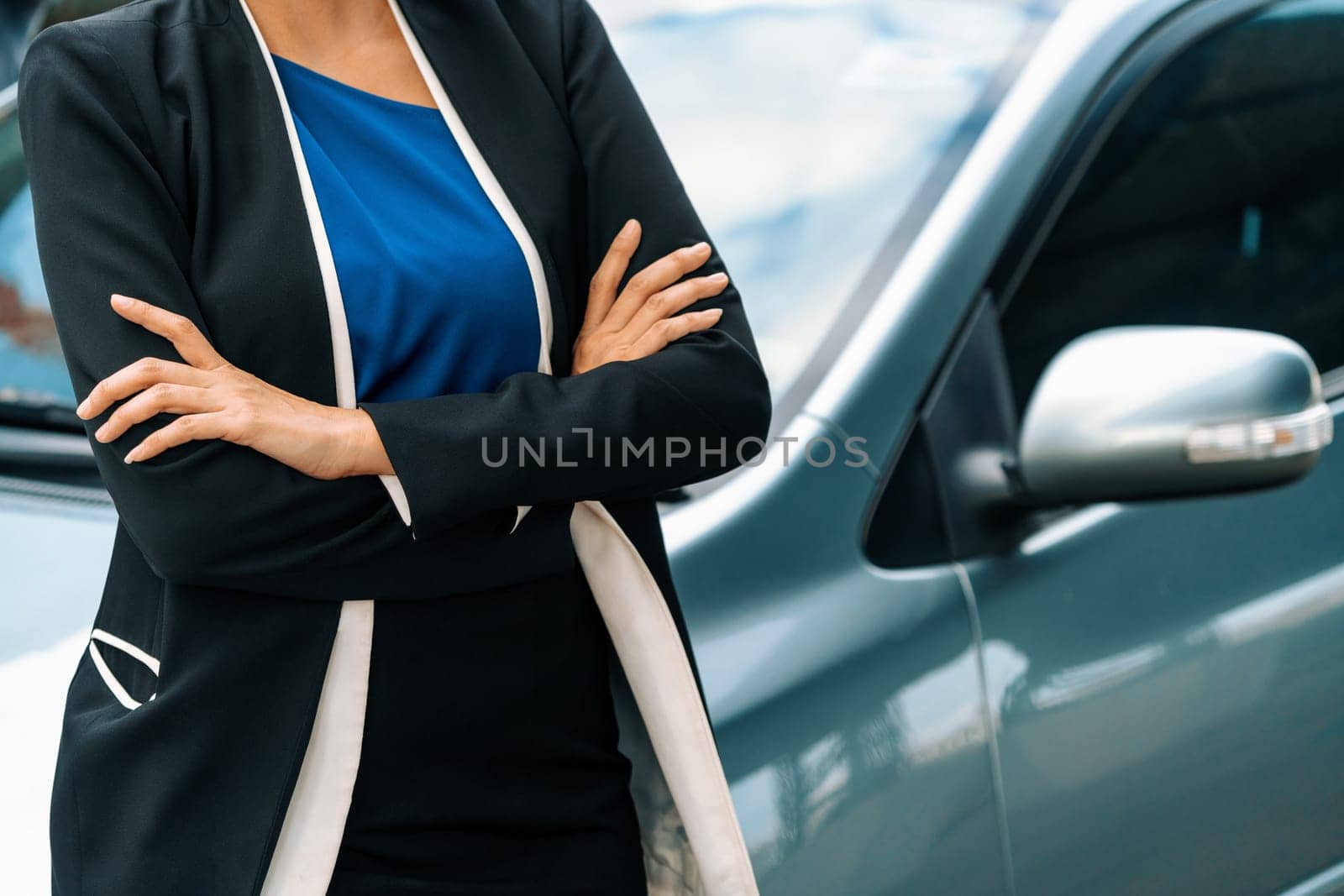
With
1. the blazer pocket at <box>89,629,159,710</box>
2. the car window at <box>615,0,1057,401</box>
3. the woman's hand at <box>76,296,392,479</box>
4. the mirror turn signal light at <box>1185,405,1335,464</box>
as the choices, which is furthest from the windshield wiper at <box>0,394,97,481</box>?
the mirror turn signal light at <box>1185,405,1335,464</box>

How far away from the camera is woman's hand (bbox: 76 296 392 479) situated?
3.81 feet

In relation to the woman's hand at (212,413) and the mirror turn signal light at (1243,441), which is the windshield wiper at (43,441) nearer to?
the woman's hand at (212,413)

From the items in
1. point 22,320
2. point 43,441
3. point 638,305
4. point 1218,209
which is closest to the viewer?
point 638,305

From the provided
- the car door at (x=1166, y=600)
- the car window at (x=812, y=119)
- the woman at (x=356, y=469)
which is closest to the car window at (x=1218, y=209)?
the car door at (x=1166, y=600)

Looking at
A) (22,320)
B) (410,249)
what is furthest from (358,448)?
(22,320)

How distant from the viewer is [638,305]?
1.37 m

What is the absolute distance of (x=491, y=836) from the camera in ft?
4.12

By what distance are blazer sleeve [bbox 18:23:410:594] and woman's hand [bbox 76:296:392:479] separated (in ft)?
0.05

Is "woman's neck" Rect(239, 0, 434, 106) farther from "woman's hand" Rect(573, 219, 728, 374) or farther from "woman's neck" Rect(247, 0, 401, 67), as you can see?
"woman's hand" Rect(573, 219, 728, 374)

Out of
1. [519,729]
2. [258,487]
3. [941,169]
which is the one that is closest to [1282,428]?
[941,169]

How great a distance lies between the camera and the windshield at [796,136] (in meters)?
1.75

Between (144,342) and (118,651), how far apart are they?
10.6 inches

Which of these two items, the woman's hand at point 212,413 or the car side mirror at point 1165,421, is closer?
the woman's hand at point 212,413

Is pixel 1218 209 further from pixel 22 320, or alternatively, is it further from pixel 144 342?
pixel 22 320
